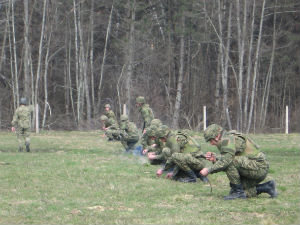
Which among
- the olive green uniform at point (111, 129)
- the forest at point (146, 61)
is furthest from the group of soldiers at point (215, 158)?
the forest at point (146, 61)

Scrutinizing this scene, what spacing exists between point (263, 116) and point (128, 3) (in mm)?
15371

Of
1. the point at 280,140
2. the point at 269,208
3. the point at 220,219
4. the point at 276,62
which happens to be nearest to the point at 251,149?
the point at 269,208

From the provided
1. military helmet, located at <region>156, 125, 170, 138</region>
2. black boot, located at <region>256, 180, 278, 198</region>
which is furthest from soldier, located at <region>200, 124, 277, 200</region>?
military helmet, located at <region>156, 125, 170, 138</region>

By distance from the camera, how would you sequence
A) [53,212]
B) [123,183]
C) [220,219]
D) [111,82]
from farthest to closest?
[111,82], [123,183], [53,212], [220,219]

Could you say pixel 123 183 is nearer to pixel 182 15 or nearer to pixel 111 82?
pixel 182 15

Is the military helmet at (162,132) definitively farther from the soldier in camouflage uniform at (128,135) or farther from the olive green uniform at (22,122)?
the olive green uniform at (22,122)

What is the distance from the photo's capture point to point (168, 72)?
45.4 m

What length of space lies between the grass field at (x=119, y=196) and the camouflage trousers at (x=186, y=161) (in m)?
0.40

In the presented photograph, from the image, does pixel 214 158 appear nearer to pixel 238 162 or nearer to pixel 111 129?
pixel 238 162

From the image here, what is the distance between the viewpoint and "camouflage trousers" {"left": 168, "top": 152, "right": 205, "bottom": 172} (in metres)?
12.7

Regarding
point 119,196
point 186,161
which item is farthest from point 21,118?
point 119,196

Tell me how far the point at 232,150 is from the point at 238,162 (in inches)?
12.2

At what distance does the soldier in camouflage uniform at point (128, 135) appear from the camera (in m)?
20.3

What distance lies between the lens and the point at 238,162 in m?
10.2
